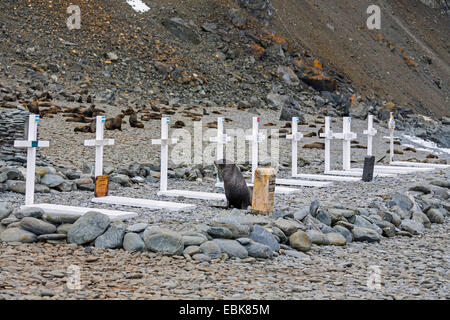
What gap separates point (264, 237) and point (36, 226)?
8.87 feet

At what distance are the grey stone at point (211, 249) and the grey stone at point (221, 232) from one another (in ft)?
0.88

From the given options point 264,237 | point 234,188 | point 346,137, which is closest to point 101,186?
point 234,188

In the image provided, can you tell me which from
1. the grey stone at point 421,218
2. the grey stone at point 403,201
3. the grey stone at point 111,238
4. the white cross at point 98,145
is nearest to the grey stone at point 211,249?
the grey stone at point 111,238

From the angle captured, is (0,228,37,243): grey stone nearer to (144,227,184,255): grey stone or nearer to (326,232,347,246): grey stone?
(144,227,184,255): grey stone

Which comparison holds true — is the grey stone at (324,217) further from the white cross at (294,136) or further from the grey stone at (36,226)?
the white cross at (294,136)

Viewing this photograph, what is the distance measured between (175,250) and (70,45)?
93.8 ft

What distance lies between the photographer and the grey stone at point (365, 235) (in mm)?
7555

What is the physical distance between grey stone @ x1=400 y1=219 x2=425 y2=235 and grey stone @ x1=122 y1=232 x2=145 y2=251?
4.54 metres

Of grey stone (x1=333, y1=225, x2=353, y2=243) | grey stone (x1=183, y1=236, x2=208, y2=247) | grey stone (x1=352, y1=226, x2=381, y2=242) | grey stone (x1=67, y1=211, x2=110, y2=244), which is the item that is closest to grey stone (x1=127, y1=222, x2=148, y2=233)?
grey stone (x1=67, y1=211, x2=110, y2=244)

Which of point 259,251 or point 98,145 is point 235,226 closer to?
point 259,251

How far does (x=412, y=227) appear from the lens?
8508mm

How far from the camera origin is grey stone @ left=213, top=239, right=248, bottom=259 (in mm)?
5984

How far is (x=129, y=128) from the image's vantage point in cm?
1855

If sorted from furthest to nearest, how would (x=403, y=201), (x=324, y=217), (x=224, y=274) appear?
1. (x=403, y=201)
2. (x=324, y=217)
3. (x=224, y=274)
